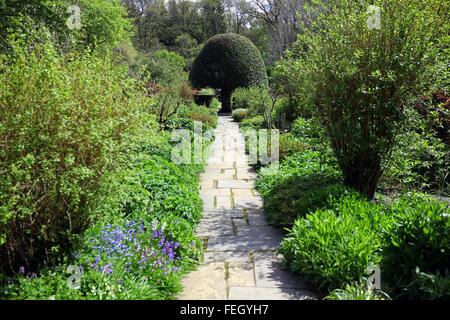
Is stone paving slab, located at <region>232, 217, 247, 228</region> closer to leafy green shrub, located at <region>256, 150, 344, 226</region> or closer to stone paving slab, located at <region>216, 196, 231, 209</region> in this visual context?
leafy green shrub, located at <region>256, 150, 344, 226</region>

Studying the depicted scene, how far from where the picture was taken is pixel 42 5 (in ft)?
34.1

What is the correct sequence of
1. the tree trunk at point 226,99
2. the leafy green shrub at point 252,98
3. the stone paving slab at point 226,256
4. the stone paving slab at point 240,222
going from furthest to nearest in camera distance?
the tree trunk at point 226,99, the leafy green shrub at point 252,98, the stone paving slab at point 240,222, the stone paving slab at point 226,256

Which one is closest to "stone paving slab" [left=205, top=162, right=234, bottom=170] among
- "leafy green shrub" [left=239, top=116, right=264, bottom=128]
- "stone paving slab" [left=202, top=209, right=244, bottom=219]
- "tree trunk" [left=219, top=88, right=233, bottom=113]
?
"stone paving slab" [left=202, top=209, right=244, bottom=219]

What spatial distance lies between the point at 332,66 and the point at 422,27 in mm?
1047

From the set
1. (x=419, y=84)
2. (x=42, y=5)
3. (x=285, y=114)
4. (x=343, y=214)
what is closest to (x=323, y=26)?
(x=419, y=84)

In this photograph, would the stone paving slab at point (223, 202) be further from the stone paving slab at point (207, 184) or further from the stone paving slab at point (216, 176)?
the stone paving slab at point (216, 176)

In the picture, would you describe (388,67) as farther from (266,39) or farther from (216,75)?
(266,39)

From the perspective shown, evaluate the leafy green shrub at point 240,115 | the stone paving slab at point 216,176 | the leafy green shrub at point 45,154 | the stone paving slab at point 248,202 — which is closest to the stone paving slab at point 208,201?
the stone paving slab at point 248,202

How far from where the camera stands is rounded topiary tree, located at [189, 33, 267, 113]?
15.8 m

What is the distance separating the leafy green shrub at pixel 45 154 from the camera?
2.11m

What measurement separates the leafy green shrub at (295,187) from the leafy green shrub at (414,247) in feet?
3.47

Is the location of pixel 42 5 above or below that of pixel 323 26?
above

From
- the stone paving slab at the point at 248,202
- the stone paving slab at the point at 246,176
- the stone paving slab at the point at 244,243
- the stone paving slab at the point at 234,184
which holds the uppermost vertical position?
the stone paving slab at the point at 246,176

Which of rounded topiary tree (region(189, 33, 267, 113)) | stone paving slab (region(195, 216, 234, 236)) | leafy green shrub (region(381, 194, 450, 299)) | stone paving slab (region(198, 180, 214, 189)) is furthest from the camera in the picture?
rounded topiary tree (region(189, 33, 267, 113))
